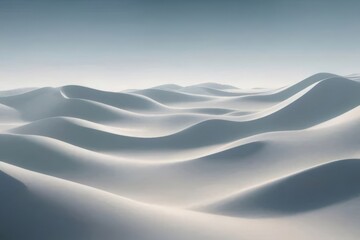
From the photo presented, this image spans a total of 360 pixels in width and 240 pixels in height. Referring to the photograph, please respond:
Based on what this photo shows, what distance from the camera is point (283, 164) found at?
33.5 metres

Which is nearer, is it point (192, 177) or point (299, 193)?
point (299, 193)

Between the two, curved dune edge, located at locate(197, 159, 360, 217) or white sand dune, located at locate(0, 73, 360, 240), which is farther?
curved dune edge, located at locate(197, 159, 360, 217)

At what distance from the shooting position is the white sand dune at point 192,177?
16.0 metres

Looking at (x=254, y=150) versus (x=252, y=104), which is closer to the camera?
(x=254, y=150)

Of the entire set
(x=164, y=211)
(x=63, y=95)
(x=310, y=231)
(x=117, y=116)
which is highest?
(x=63, y=95)

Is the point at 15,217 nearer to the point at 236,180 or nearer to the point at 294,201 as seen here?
the point at 294,201

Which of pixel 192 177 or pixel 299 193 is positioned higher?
pixel 192 177

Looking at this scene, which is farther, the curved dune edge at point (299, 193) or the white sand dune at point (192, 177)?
the curved dune edge at point (299, 193)

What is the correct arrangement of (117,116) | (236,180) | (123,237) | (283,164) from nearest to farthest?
(123,237) < (236,180) < (283,164) < (117,116)

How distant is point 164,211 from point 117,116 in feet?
205

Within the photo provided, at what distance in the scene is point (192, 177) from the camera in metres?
32.2

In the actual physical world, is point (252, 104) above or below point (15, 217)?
above

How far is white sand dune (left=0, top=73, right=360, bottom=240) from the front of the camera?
631 inches

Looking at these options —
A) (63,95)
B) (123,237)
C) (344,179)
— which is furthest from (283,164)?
(63,95)
